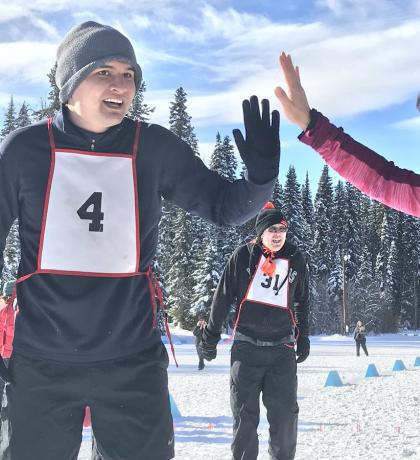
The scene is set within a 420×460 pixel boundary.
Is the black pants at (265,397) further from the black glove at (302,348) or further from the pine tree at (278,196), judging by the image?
the pine tree at (278,196)

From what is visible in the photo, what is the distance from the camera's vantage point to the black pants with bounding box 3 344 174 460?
93.1 inches

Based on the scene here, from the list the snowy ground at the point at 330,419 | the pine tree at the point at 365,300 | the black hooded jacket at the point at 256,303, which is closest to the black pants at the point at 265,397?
the black hooded jacket at the point at 256,303

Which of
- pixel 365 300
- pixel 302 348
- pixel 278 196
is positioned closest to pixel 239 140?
pixel 302 348

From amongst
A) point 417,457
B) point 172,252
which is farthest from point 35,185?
point 172,252

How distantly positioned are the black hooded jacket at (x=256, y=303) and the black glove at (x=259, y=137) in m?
2.59

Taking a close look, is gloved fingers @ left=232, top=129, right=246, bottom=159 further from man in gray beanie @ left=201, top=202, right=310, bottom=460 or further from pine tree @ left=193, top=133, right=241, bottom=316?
pine tree @ left=193, top=133, right=241, bottom=316

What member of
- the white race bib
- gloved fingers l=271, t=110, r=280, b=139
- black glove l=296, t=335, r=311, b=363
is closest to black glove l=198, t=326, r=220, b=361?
the white race bib

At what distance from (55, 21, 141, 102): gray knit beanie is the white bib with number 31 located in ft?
1.07

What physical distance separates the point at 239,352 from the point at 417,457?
2.13 meters

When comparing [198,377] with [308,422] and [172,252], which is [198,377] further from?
[172,252]

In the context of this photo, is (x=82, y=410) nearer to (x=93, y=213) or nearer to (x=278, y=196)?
(x=93, y=213)

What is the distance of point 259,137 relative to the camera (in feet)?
8.11

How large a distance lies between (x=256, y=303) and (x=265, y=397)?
0.73 m

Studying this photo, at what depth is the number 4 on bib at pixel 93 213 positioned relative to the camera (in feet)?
8.11
